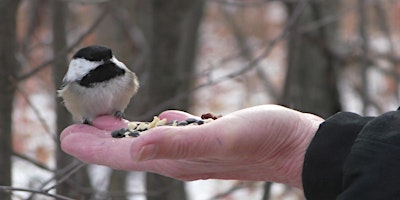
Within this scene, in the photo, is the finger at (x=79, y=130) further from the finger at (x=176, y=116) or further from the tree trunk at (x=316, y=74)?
the tree trunk at (x=316, y=74)

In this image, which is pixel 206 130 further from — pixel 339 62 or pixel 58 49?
pixel 339 62

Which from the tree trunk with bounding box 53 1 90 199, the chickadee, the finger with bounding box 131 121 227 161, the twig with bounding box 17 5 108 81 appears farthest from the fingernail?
the tree trunk with bounding box 53 1 90 199

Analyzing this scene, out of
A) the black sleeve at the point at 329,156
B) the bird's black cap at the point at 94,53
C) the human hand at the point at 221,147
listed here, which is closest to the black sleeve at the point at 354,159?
the black sleeve at the point at 329,156

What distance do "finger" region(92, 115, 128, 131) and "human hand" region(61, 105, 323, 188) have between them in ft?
0.42

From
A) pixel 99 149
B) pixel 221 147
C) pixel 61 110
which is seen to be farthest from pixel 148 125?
pixel 61 110

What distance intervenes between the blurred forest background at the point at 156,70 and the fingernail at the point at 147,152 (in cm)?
39

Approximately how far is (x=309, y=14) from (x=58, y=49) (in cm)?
164

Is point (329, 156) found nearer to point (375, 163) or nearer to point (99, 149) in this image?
point (375, 163)

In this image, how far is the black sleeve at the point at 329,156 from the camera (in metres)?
1.44

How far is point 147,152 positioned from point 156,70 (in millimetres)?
1449

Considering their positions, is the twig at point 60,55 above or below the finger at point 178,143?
above

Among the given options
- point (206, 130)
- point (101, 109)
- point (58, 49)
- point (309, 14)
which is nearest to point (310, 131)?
point (206, 130)

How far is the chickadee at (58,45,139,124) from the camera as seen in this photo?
6.49ft

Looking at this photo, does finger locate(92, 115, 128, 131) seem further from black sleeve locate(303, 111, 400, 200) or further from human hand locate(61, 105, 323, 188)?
black sleeve locate(303, 111, 400, 200)
